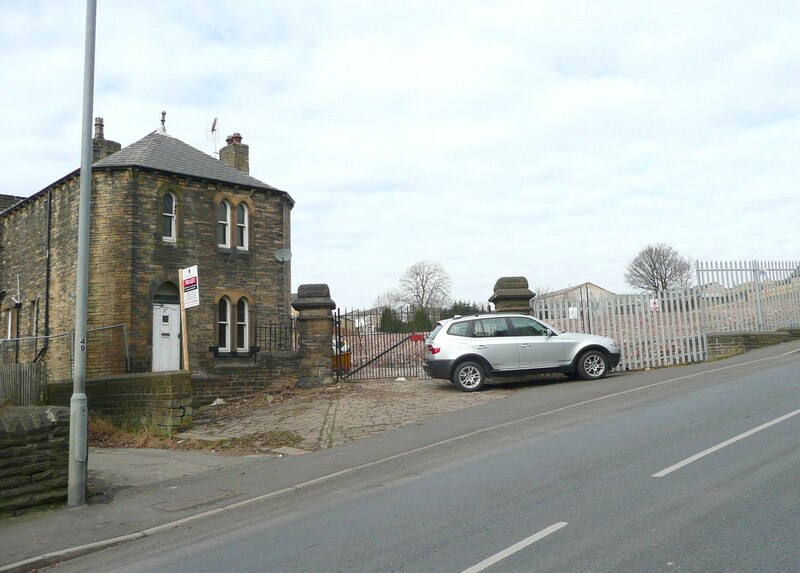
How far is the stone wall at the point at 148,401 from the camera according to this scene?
1275 centimetres

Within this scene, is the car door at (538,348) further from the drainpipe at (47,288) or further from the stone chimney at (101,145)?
the stone chimney at (101,145)

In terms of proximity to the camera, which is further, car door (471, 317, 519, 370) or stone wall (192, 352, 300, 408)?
stone wall (192, 352, 300, 408)

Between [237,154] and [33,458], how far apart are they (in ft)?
67.4

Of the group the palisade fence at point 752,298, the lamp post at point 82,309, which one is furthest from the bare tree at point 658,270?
the lamp post at point 82,309

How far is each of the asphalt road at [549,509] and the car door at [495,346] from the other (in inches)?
201

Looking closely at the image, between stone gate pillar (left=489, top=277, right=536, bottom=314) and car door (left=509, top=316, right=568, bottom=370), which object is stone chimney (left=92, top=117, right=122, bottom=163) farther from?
car door (left=509, top=316, right=568, bottom=370)

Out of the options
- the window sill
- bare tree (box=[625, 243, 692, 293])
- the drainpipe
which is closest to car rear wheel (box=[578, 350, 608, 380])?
the window sill

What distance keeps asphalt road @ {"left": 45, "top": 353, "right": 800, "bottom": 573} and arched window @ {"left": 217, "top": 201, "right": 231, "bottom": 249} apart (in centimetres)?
1579

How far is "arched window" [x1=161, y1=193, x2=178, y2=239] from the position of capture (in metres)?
22.5

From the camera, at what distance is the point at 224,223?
2383 centimetres

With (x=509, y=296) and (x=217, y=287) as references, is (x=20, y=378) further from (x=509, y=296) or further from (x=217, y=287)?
(x=509, y=296)

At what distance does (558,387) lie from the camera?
14.9 metres

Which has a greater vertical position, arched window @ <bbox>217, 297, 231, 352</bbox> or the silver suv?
arched window @ <bbox>217, 297, 231, 352</bbox>

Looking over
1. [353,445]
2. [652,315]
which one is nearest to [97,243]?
[353,445]
